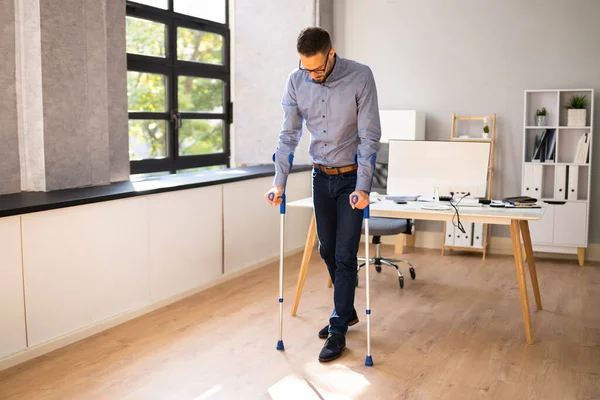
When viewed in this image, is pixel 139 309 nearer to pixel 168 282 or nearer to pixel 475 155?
pixel 168 282

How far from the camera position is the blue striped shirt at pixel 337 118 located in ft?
11.0

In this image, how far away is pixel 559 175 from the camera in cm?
593

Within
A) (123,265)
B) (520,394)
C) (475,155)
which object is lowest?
(520,394)

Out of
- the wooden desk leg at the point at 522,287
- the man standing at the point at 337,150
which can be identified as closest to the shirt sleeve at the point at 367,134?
the man standing at the point at 337,150

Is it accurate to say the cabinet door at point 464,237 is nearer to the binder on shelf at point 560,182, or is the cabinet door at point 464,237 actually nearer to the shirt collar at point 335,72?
the binder on shelf at point 560,182

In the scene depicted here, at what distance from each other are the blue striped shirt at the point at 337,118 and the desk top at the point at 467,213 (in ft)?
2.18

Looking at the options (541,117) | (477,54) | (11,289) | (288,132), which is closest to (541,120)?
(541,117)

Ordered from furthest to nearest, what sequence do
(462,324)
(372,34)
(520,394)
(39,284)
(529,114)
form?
(372,34)
(529,114)
(462,324)
(39,284)
(520,394)

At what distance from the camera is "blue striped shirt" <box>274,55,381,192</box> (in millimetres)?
3367

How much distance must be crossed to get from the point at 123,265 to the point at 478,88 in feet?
12.3

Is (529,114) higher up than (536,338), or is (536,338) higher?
(529,114)

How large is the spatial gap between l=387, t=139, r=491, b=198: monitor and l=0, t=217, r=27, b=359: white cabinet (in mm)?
2165

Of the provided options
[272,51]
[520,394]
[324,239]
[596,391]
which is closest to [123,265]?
[324,239]

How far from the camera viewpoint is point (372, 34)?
263 inches
